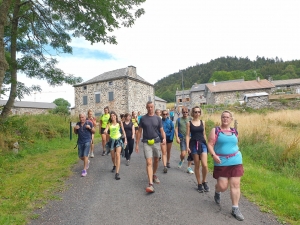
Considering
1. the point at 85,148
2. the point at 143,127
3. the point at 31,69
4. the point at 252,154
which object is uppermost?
the point at 31,69

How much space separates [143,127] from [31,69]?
8.05 metres

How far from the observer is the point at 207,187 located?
4.69 metres

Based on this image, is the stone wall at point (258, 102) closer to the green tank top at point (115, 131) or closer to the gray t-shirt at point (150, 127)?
the green tank top at point (115, 131)

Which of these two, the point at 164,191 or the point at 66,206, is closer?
the point at 66,206

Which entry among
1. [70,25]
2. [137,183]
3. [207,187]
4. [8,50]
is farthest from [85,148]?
[8,50]

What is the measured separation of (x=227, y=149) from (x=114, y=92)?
26657mm

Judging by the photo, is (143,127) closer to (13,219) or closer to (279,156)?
(13,219)

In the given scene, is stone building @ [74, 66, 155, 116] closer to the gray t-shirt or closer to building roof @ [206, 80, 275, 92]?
building roof @ [206, 80, 275, 92]

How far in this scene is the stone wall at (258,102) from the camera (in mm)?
27366

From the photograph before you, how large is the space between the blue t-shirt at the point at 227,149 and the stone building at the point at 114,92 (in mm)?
24894

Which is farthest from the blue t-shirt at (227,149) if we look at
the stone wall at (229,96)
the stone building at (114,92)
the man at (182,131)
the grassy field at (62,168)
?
the stone wall at (229,96)

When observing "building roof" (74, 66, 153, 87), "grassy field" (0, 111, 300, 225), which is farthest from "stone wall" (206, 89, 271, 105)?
"grassy field" (0, 111, 300, 225)

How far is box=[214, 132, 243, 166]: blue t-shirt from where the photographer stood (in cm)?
358

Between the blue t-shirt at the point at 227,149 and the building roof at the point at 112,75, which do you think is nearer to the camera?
the blue t-shirt at the point at 227,149
